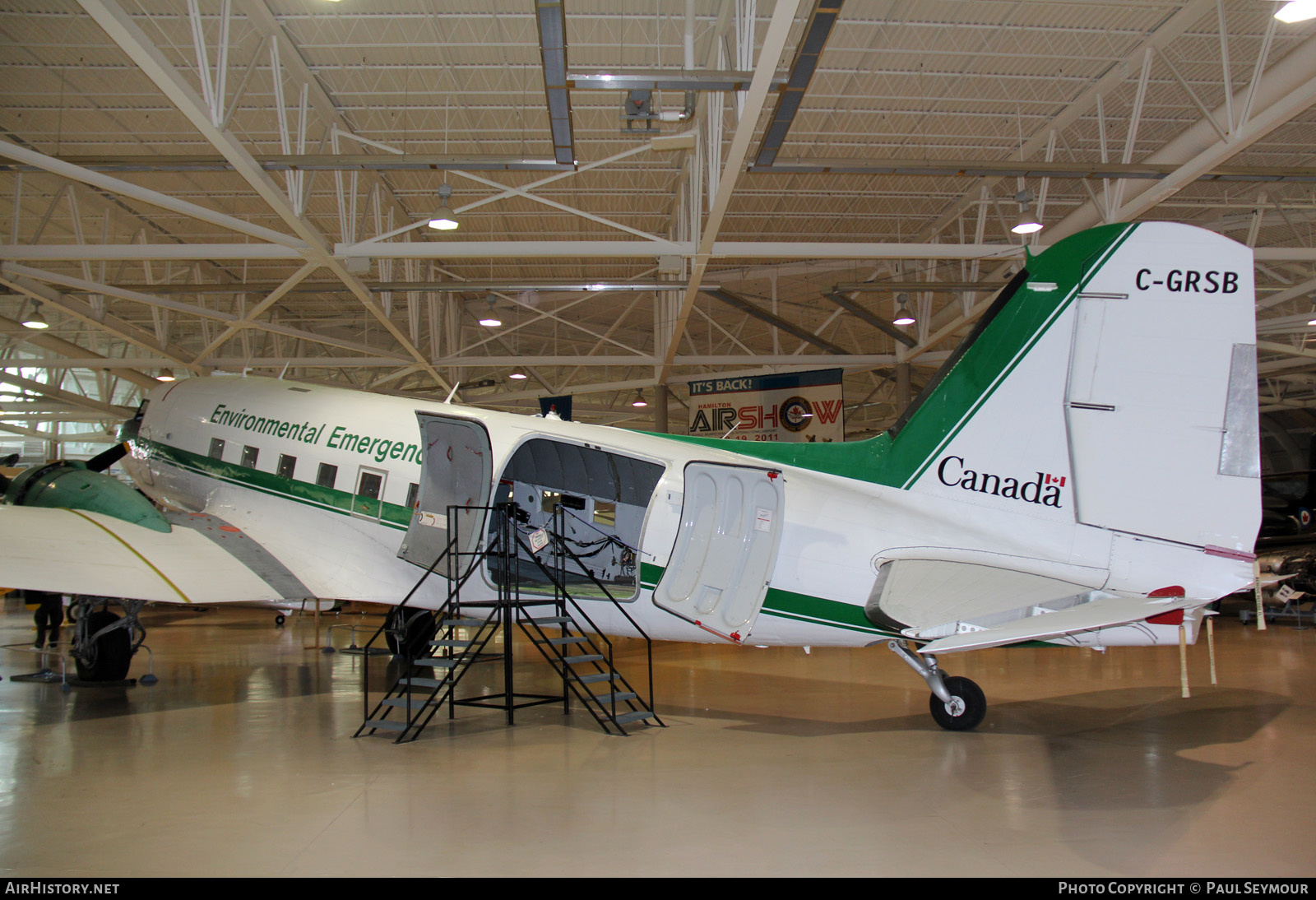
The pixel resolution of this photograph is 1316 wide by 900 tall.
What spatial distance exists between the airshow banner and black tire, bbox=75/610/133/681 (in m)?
14.5

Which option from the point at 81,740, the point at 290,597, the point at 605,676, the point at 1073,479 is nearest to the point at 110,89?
the point at 290,597

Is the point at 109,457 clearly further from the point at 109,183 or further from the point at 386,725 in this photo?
the point at 386,725

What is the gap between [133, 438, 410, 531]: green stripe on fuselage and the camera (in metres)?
11.0

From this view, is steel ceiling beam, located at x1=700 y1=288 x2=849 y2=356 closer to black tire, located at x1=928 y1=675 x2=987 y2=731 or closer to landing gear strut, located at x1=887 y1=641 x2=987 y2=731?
landing gear strut, located at x1=887 y1=641 x2=987 y2=731

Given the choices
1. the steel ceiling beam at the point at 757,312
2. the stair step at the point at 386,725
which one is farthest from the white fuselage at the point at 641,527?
the steel ceiling beam at the point at 757,312

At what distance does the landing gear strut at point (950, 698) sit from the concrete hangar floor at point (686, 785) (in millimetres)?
219

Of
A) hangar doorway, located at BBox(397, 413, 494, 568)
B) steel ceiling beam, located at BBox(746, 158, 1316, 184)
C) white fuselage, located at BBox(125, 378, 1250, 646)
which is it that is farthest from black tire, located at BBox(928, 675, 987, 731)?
steel ceiling beam, located at BBox(746, 158, 1316, 184)

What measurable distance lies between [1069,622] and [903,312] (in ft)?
56.0

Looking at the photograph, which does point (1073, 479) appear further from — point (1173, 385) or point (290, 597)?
point (290, 597)

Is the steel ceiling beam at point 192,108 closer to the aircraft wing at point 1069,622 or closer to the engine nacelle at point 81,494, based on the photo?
the engine nacelle at point 81,494

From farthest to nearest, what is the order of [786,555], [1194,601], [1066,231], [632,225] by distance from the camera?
1. [632,225]
2. [1066,231]
3. [786,555]
4. [1194,601]

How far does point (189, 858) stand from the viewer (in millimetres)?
5348

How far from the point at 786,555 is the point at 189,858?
5707 millimetres

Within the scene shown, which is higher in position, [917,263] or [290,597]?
[917,263]
